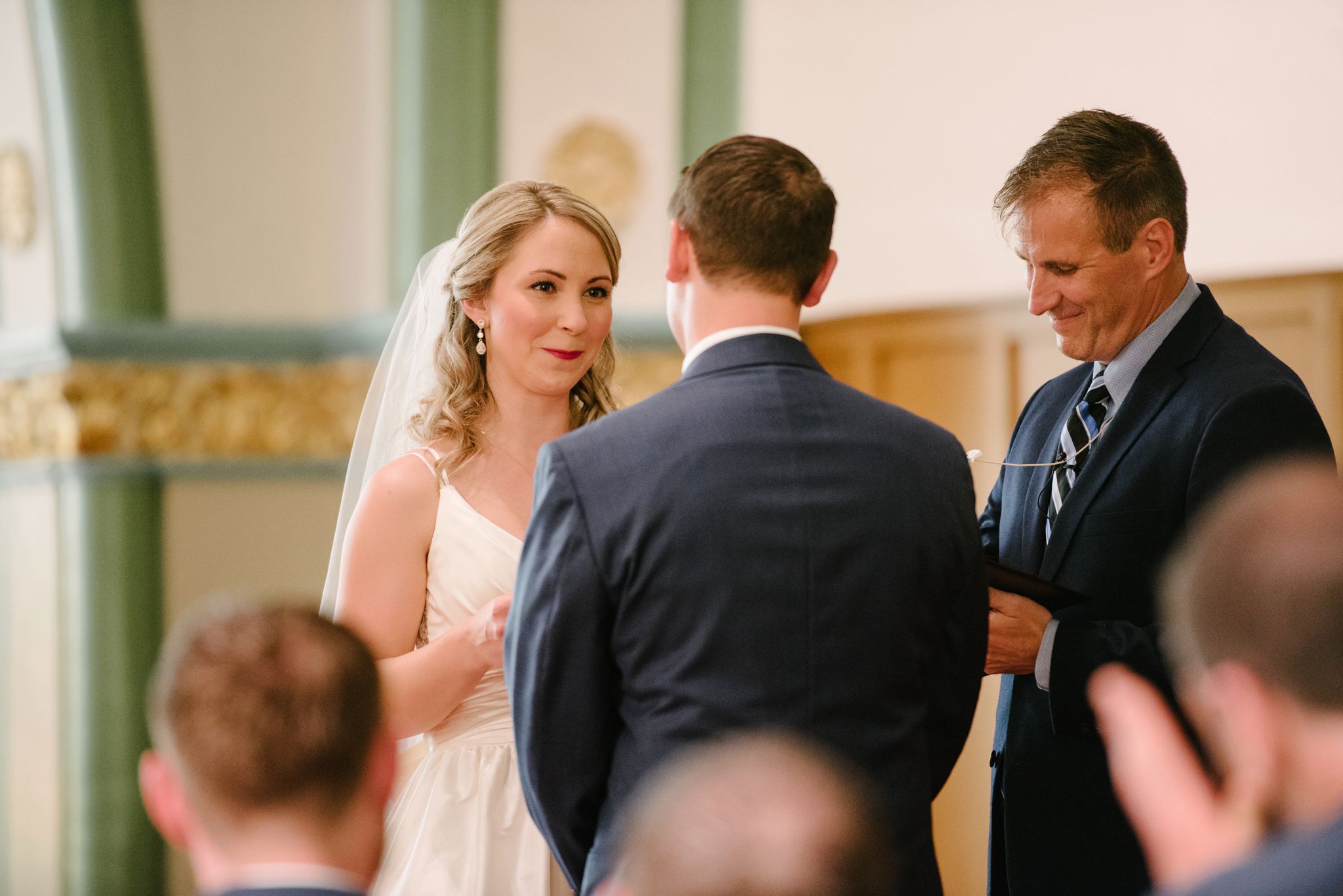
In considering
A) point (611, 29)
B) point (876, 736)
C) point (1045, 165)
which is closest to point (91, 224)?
point (611, 29)

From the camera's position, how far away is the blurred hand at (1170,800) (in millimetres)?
1251

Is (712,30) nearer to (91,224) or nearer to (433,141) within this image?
(433,141)

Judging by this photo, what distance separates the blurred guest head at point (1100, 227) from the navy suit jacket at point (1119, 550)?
0.10 metres

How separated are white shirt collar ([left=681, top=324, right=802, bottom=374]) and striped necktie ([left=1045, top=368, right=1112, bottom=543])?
0.97m

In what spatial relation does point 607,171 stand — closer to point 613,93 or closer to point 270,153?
point 613,93

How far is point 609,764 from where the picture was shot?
202cm

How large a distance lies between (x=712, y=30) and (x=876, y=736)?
14.1 ft

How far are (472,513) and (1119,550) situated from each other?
127 cm

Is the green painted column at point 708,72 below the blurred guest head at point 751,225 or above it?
above

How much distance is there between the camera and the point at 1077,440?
2748mm

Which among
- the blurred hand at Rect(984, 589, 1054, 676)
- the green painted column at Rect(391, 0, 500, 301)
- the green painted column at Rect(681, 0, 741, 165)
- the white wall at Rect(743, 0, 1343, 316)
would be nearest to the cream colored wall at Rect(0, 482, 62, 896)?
the green painted column at Rect(391, 0, 500, 301)

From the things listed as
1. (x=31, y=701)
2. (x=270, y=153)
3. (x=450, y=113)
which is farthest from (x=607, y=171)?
(x=31, y=701)

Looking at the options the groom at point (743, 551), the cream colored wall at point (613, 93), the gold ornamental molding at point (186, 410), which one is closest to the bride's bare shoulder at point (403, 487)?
the groom at point (743, 551)

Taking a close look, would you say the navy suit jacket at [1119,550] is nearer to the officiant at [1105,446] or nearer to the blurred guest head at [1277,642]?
the officiant at [1105,446]
